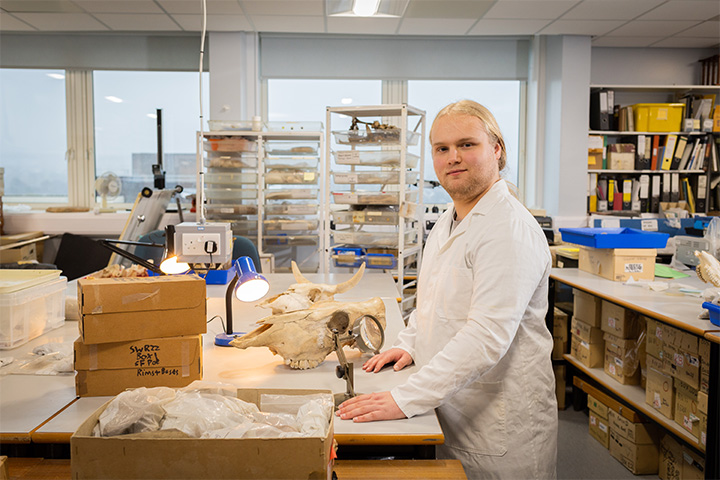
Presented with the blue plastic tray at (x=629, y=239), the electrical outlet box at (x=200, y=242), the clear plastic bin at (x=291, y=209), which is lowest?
the blue plastic tray at (x=629, y=239)

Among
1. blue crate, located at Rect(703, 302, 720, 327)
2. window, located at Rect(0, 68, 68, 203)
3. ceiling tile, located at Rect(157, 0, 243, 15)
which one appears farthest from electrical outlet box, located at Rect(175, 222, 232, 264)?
window, located at Rect(0, 68, 68, 203)

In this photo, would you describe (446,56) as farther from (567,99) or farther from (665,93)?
(665,93)

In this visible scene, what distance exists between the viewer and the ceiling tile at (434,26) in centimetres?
493

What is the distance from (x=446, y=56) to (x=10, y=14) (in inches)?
164

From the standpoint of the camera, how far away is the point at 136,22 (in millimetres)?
5062

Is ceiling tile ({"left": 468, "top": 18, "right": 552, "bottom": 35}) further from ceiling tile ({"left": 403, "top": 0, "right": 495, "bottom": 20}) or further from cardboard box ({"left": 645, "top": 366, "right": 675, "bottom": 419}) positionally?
cardboard box ({"left": 645, "top": 366, "right": 675, "bottom": 419})

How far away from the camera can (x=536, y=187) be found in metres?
5.71

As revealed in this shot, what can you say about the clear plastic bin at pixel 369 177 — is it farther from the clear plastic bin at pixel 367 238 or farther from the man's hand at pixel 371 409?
the man's hand at pixel 371 409

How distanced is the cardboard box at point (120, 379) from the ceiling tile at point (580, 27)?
4.74 m

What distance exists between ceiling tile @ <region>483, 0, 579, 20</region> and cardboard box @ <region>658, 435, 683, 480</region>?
340cm

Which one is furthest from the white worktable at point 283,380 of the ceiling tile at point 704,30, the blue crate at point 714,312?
the ceiling tile at point 704,30

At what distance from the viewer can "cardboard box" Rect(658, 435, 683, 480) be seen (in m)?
2.43

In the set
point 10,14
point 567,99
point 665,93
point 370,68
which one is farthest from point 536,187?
point 10,14

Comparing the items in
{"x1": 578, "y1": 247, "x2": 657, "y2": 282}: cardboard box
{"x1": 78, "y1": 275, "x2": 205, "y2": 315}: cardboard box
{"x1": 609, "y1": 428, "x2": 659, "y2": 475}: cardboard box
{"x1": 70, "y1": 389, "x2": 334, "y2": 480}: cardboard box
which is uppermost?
{"x1": 78, "y1": 275, "x2": 205, "y2": 315}: cardboard box
